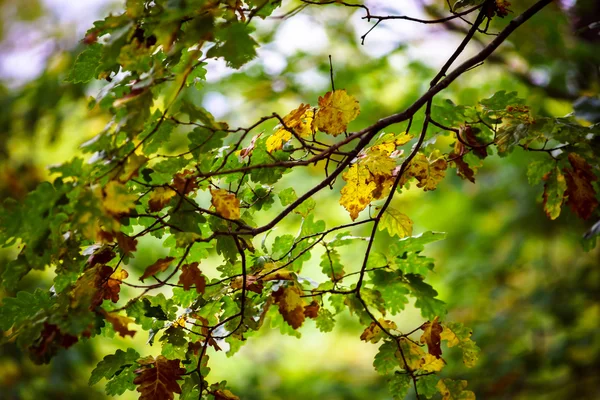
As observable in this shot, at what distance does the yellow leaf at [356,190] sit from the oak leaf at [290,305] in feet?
0.66

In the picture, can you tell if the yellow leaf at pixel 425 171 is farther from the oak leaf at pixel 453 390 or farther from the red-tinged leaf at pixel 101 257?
the red-tinged leaf at pixel 101 257

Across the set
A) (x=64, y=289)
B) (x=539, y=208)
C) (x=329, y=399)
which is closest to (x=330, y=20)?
(x=539, y=208)

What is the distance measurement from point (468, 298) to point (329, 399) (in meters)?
1.09

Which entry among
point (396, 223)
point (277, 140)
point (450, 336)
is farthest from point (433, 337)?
point (277, 140)

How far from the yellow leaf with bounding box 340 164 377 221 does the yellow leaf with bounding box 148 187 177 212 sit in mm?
349

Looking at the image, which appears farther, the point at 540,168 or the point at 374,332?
the point at 540,168

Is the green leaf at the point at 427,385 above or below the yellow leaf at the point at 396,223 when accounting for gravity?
below

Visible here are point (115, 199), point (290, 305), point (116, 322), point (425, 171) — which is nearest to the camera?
point (115, 199)

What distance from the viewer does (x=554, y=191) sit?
1.22 metres

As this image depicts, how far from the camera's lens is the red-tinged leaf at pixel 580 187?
3.85 ft

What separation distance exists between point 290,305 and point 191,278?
0.63 ft

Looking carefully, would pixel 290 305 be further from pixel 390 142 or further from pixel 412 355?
pixel 390 142

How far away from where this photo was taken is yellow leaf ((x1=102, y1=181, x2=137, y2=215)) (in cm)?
83

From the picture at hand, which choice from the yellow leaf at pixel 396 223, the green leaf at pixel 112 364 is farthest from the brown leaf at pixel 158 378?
the yellow leaf at pixel 396 223
